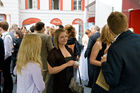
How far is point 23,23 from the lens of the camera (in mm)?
16547

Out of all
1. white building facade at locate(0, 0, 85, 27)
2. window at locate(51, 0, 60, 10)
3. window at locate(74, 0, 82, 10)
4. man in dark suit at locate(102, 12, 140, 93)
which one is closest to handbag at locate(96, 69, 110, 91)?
man in dark suit at locate(102, 12, 140, 93)

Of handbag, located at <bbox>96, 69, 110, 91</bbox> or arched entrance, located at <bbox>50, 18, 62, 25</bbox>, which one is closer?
handbag, located at <bbox>96, 69, 110, 91</bbox>

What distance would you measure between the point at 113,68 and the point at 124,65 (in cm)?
9

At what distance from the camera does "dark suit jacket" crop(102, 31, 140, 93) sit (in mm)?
1461

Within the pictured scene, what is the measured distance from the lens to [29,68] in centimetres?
210

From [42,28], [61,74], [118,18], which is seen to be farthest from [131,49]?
[42,28]

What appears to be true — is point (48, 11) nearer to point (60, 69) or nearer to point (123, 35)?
point (60, 69)

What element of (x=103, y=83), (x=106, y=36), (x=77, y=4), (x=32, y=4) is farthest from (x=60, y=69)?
(x=77, y=4)

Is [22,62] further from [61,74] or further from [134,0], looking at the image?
[134,0]

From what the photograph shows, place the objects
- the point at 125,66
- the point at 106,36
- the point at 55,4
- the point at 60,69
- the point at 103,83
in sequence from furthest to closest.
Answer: the point at 55,4 < the point at 106,36 < the point at 60,69 < the point at 103,83 < the point at 125,66

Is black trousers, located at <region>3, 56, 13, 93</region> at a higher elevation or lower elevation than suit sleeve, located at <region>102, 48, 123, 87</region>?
lower

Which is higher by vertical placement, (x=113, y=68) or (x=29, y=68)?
(x=113, y=68)

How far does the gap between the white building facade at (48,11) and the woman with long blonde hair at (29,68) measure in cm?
1443

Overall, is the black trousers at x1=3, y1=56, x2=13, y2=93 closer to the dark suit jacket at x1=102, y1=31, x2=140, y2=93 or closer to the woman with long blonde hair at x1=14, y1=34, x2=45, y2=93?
the woman with long blonde hair at x1=14, y1=34, x2=45, y2=93
